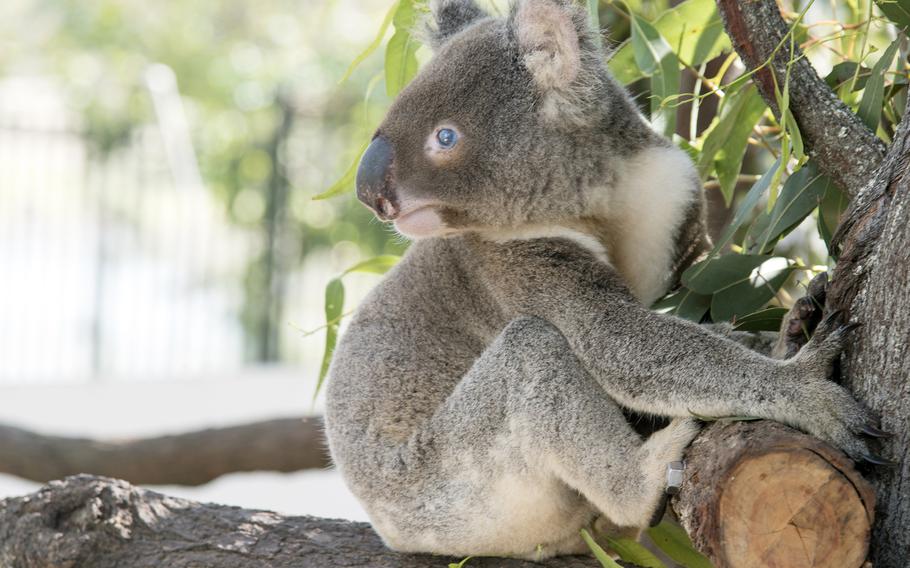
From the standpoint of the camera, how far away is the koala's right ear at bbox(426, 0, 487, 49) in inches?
120

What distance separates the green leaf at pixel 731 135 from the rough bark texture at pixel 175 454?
244cm

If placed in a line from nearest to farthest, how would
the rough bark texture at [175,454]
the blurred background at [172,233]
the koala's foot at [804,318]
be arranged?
the koala's foot at [804,318] < the rough bark texture at [175,454] < the blurred background at [172,233]

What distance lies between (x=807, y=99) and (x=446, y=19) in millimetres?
1116

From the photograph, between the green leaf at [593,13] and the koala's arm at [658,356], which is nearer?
the koala's arm at [658,356]

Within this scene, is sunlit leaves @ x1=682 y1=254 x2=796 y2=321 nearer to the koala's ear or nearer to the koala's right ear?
the koala's ear

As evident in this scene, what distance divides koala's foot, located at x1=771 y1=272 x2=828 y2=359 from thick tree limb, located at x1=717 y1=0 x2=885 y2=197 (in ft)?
0.73

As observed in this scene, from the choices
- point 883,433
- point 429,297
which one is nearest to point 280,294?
point 429,297

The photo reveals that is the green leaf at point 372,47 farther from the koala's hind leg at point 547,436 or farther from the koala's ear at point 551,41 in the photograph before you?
the koala's hind leg at point 547,436

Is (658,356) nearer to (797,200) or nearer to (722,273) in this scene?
(722,273)

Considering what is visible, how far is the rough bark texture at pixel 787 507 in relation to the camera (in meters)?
1.87

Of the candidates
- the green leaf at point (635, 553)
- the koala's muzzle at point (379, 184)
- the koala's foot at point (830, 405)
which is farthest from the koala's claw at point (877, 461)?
the koala's muzzle at point (379, 184)

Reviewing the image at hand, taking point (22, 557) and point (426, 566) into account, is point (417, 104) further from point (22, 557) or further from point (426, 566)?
point (22, 557)

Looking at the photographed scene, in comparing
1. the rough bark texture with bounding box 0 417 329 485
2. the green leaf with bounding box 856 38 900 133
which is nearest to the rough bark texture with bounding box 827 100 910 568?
the green leaf with bounding box 856 38 900 133

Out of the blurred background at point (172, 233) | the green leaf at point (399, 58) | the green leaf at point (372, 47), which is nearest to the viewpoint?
the green leaf at point (372, 47)
